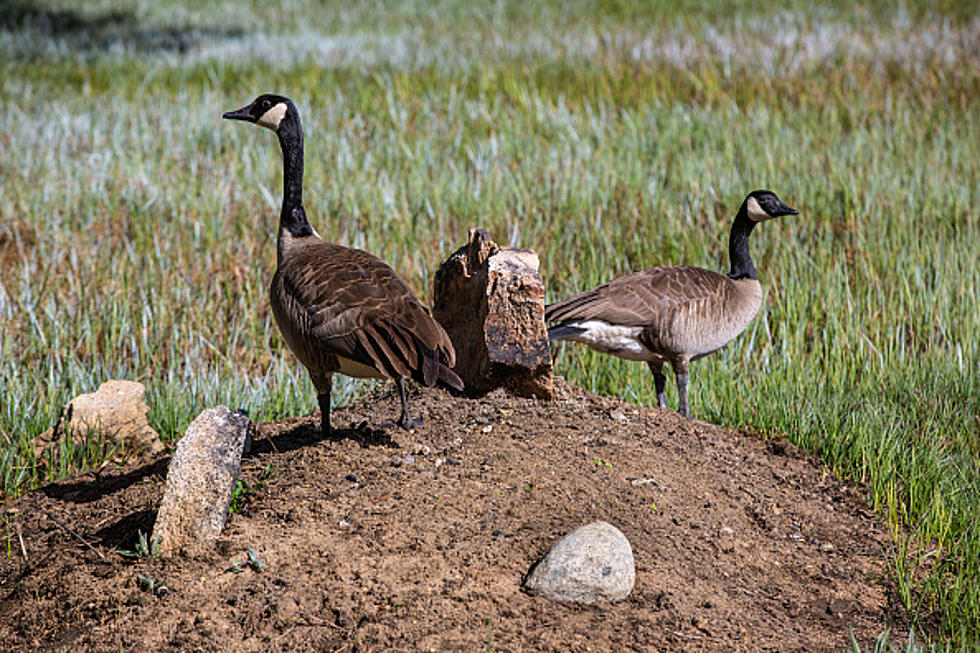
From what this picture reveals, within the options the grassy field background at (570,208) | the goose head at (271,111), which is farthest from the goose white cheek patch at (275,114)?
the grassy field background at (570,208)

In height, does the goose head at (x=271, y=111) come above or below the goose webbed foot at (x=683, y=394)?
above

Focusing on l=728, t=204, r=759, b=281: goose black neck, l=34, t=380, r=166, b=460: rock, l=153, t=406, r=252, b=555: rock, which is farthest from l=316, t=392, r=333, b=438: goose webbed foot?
l=728, t=204, r=759, b=281: goose black neck

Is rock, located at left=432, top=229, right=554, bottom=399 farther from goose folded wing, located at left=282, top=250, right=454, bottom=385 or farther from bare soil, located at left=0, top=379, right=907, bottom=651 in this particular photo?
goose folded wing, located at left=282, top=250, right=454, bottom=385

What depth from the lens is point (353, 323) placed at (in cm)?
395

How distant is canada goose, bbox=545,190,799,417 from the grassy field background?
35cm

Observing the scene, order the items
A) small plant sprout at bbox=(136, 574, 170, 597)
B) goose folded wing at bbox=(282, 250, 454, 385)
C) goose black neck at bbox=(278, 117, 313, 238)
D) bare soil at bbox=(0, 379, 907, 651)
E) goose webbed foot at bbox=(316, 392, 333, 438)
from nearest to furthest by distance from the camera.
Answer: bare soil at bbox=(0, 379, 907, 651)
small plant sprout at bbox=(136, 574, 170, 597)
goose folded wing at bbox=(282, 250, 454, 385)
goose webbed foot at bbox=(316, 392, 333, 438)
goose black neck at bbox=(278, 117, 313, 238)

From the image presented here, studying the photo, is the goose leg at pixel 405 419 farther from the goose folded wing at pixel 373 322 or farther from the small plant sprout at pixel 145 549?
the small plant sprout at pixel 145 549

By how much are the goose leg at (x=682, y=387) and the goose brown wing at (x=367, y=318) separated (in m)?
1.48

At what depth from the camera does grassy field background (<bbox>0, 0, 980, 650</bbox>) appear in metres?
5.04

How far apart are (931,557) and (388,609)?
233 cm

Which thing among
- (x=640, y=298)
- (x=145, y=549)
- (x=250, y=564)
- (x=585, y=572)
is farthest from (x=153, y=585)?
(x=640, y=298)

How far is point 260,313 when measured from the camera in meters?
6.68

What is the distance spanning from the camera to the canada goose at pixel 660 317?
15.8 feet

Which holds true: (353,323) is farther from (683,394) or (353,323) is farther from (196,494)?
(683,394)
